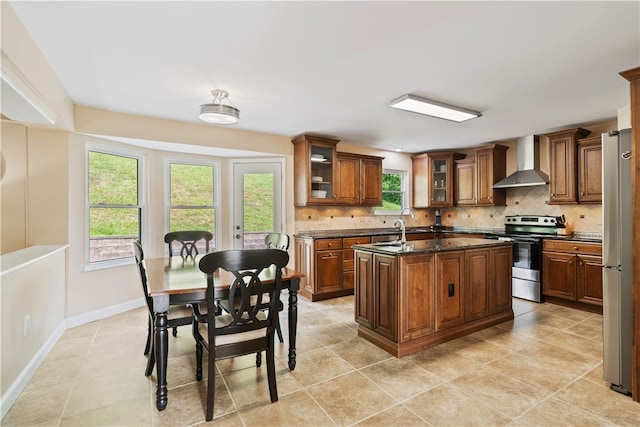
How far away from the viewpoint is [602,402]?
2086 millimetres

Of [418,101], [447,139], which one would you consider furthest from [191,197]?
[447,139]

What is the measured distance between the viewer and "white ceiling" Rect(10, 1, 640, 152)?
187 cm

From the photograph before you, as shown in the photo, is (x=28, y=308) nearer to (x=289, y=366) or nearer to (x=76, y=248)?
(x=76, y=248)

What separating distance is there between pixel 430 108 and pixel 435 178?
2985 mm

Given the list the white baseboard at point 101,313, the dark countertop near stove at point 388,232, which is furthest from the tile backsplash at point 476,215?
the white baseboard at point 101,313

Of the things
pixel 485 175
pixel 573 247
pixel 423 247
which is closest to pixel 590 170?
pixel 573 247

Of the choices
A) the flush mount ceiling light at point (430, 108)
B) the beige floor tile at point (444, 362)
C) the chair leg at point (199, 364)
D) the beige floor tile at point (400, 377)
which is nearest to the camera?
the beige floor tile at point (400, 377)

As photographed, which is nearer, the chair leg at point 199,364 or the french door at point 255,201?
the chair leg at point 199,364

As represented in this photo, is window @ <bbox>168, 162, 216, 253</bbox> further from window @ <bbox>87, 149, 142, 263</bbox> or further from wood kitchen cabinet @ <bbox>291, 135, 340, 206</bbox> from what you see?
wood kitchen cabinet @ <bbox>291, 135, 340, 206</bbox>

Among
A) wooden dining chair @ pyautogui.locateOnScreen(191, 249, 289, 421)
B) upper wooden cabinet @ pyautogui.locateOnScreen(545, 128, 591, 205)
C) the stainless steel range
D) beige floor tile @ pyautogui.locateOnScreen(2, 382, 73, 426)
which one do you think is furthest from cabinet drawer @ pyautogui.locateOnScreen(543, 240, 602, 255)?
beige floor tile @ pyautogui.locateOnScreen(2, 382, 73, 426)

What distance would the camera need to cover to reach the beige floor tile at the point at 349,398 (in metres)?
1.98

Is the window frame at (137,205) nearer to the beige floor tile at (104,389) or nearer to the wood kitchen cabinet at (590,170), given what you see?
the beige floor tile at (104,389)

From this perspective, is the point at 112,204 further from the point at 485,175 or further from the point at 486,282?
the point at 485,175

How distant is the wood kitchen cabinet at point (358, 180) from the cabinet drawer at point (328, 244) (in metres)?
0.75
